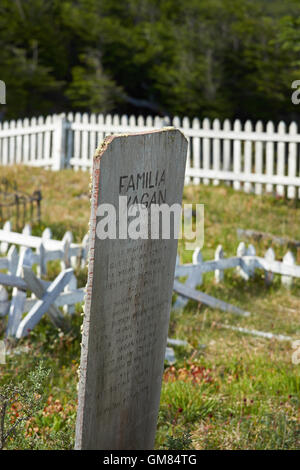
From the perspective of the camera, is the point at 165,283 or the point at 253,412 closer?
the point at 165,283

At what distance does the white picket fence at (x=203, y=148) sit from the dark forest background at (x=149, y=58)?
19.9 feet

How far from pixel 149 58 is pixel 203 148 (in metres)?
10.4

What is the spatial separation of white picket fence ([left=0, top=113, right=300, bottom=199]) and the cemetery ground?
4047 millimetres

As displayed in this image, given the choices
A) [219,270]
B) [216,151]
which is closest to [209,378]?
[219,270]

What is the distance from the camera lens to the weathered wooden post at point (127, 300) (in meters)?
2.83

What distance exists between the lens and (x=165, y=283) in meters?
3.33

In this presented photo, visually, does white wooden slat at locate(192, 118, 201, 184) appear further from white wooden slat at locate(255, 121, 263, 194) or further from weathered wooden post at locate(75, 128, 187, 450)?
weathered wooden post at locate(75, 128, 187, 450)

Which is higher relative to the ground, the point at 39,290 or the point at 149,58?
the point at 149,58

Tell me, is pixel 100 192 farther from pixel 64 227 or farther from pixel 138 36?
pixel 138 36

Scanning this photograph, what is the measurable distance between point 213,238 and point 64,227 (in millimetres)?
1981

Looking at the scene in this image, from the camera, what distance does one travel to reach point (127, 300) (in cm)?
303

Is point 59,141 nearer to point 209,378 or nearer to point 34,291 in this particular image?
point 34,291

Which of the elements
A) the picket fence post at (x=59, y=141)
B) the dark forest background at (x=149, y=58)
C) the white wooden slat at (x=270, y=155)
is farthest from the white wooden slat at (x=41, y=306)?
the dark forest background at (x=149, y=58)
